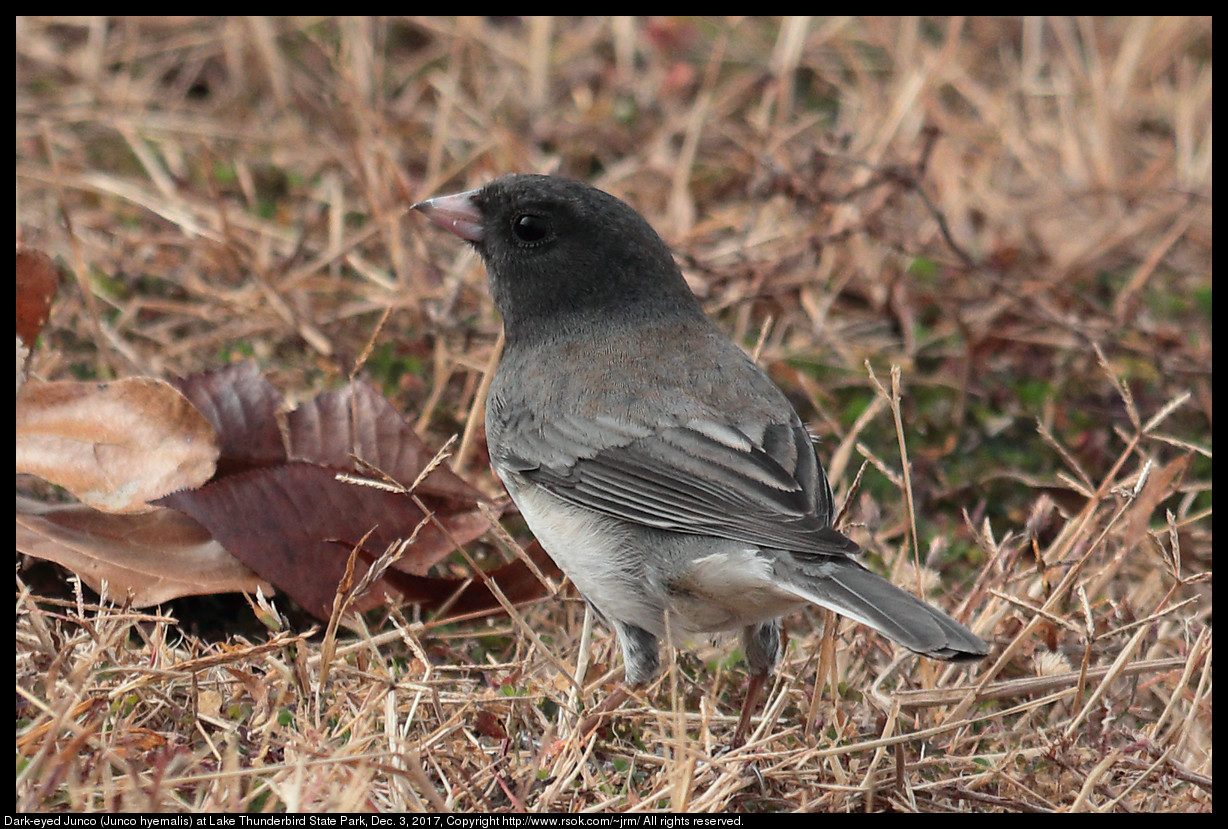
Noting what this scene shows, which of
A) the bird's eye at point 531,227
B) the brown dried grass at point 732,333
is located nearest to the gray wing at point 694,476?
the brown dried grass at point 732,333

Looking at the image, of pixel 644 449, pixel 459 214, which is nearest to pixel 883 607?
pixel 644 449

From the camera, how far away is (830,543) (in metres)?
2.41

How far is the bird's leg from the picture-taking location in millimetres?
2705

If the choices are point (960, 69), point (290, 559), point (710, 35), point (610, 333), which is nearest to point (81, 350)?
point (290, 559)

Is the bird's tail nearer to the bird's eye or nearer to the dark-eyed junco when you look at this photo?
the dark-eyed junco

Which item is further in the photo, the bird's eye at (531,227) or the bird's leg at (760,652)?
the bird's eye at (531,227)

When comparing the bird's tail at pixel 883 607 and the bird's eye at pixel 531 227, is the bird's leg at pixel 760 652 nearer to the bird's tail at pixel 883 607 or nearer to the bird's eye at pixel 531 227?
the bird's tail at pixel 883 607

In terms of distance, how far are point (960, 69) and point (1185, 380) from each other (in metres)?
2.13

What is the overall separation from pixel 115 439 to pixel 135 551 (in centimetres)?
29

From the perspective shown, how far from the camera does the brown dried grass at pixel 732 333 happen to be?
8.07 ft

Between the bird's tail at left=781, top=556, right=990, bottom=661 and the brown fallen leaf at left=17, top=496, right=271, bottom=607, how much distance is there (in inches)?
50.2

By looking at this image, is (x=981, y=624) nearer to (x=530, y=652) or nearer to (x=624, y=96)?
(x=530, y=652)

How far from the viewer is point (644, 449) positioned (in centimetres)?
278

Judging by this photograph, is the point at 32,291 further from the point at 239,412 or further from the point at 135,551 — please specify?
the point at 135,551
